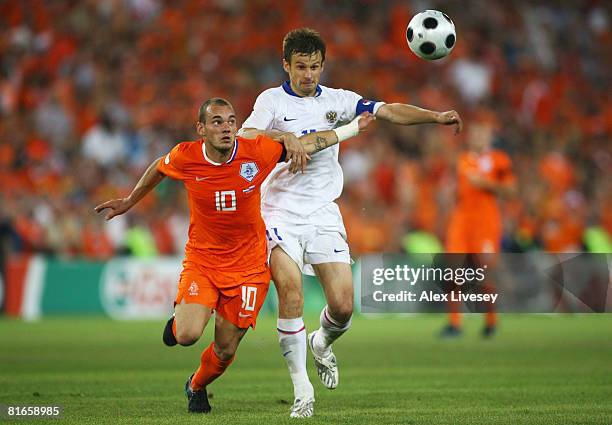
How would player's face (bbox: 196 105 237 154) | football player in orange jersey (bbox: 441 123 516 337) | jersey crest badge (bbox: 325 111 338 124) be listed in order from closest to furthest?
1. player's face (bbox: 196 105 237 154)
2. jersey crest badge (bbox: 325 111 338 124)
3. football player in orange jersey (bbox: 441 123 516 337)

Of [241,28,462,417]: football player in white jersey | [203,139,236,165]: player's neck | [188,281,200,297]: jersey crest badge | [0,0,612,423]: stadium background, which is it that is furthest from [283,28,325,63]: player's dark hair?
[0,0,612,423]: stadium background

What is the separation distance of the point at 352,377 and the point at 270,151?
305cm

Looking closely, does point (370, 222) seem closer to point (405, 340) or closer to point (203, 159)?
point (405, 340)

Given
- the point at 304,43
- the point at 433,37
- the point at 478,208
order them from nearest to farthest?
1. the point at 304,43
2. the point at 433,37
3. the point at 478,208

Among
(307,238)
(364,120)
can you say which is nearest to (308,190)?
(307,238)

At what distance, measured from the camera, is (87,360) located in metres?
11.6

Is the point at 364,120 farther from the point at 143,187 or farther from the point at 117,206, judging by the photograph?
the point at 117,206

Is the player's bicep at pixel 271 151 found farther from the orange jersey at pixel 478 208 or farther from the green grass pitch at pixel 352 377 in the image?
the orange jersey at pixel 478 208

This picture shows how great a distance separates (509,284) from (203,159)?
32.1ft

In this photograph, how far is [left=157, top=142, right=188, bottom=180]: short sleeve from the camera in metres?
7.69

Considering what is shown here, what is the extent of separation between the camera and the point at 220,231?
25.6 feet

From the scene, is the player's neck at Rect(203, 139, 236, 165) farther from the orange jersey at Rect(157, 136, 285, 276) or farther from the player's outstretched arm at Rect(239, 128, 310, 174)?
the player's outstretched arm at Rect(239, 128, 310, 174)

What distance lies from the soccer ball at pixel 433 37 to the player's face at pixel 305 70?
30.6 inches

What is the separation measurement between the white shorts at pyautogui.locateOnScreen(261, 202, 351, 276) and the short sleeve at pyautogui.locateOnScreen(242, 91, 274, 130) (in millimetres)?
639
